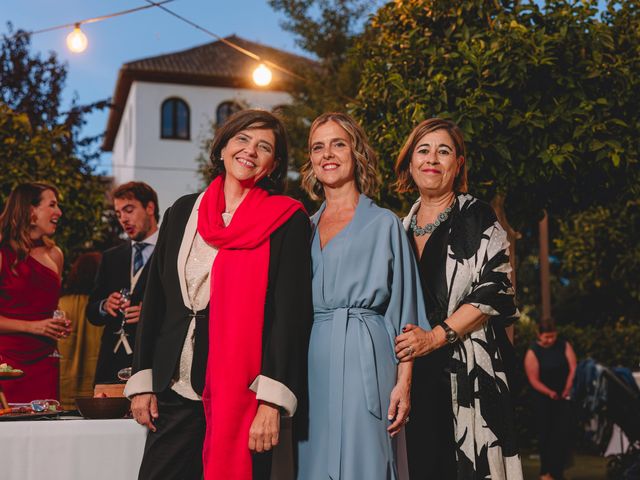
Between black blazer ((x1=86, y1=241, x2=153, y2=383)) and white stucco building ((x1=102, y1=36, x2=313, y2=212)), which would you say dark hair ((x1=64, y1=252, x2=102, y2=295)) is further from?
white stucco building ((x1=102, y1=36, x2=313, y2=212))

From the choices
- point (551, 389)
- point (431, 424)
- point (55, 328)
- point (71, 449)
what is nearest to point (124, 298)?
point (55, 328)

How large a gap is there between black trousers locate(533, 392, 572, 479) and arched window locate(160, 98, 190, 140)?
24669 millimetres

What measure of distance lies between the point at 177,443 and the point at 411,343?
0.92 metres

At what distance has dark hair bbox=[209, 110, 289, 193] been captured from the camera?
3.23 metres

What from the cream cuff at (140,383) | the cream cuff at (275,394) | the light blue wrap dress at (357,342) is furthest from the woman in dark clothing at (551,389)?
the cream cuff at (140,383)

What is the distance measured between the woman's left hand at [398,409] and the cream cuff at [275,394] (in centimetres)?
40

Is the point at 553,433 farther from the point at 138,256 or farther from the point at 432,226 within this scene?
the point at 432,226

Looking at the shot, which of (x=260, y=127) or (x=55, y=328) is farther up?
(x=260, y=127)

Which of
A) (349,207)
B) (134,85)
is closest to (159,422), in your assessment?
(349,207)

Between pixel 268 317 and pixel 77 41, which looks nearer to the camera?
pixel 268 317

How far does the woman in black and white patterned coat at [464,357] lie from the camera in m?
3.32

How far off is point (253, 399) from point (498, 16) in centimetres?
362

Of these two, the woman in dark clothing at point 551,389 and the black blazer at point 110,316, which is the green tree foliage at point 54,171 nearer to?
the black blazer at point 110,316

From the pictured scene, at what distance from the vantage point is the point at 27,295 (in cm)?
490
